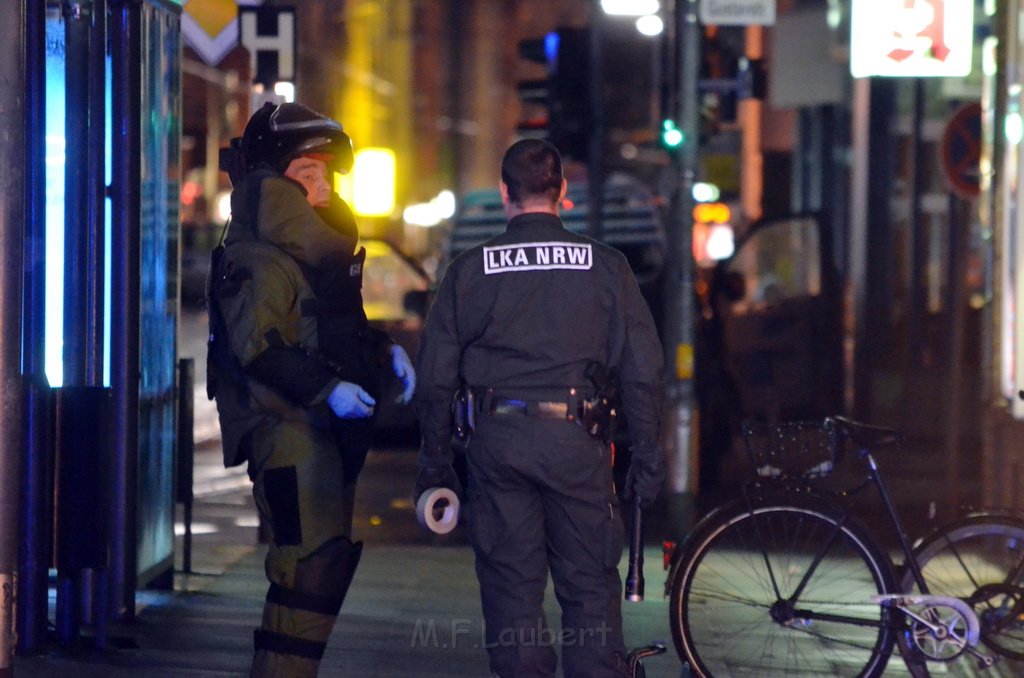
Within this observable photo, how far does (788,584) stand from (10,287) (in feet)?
9.19

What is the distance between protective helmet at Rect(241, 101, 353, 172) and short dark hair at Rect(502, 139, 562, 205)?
0.60 m

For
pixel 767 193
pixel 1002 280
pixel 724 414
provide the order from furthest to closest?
pixel 767 193 < pixel 724 414 < pixel 1002 280

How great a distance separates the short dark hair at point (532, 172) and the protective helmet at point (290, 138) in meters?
0.60

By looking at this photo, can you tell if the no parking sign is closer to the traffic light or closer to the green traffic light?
the green traffic light

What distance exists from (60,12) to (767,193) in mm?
27128

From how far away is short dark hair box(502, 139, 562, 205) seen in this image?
16.7ft

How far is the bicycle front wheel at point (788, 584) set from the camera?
580 cm

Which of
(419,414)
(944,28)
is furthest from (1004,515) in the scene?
(944,28)

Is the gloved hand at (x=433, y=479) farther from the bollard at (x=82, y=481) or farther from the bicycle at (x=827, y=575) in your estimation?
the bollard at (x=82, y=481)

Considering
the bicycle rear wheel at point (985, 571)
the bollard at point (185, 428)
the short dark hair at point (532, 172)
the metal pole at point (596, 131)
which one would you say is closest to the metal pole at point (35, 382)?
the bollard at point (185, 428)

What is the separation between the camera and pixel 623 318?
510cm

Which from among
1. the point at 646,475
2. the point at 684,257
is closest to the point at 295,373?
the point at 646,475

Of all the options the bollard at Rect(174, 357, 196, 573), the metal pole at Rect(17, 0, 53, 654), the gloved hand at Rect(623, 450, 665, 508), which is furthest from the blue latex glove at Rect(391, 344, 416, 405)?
the bollard at Rect(174, 357, 196, 573)

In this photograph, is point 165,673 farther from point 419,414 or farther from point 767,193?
point 767,193
